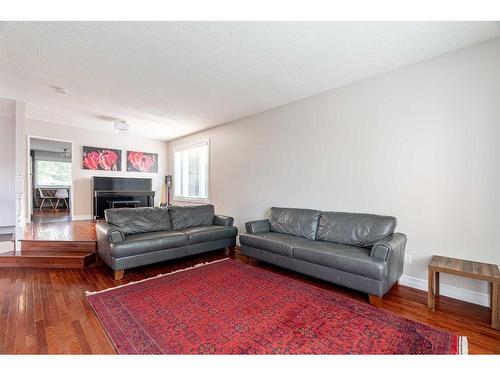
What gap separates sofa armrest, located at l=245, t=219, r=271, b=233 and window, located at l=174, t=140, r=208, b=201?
8.21ft

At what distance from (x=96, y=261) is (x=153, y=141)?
4556 millimetres

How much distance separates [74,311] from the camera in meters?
2.18

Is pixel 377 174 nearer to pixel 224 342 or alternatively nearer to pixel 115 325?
pixel 224 342

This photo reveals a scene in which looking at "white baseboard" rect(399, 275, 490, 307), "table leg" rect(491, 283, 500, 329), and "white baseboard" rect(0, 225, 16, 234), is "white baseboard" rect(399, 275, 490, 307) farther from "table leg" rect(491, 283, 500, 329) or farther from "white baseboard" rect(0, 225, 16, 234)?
"white baseboard" rect(0, 225, 16, 234)

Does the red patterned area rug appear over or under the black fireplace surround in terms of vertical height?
under

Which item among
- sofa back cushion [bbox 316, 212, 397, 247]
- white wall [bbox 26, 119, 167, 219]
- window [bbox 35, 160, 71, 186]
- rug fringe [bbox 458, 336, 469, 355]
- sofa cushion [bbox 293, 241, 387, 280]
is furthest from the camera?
window [bbox 35, 160, 71, 186]

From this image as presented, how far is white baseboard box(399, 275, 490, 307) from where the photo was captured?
2334 mm

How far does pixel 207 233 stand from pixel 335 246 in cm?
198

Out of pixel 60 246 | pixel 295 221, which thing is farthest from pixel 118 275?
pixel 295 221

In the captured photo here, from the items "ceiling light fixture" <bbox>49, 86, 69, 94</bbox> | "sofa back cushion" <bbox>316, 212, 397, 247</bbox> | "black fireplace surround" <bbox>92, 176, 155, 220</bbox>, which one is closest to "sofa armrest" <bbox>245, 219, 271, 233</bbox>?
"sofa back cushion" <bbox>316, 212, 397, 247</bbox>

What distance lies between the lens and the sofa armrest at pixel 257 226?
3756 millimetres

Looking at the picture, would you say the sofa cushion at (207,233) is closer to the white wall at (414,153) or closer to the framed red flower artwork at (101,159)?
the white wall at (414,153)

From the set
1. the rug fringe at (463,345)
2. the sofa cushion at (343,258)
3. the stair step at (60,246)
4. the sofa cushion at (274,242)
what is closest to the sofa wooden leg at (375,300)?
the sofa cushion at (343,258)
